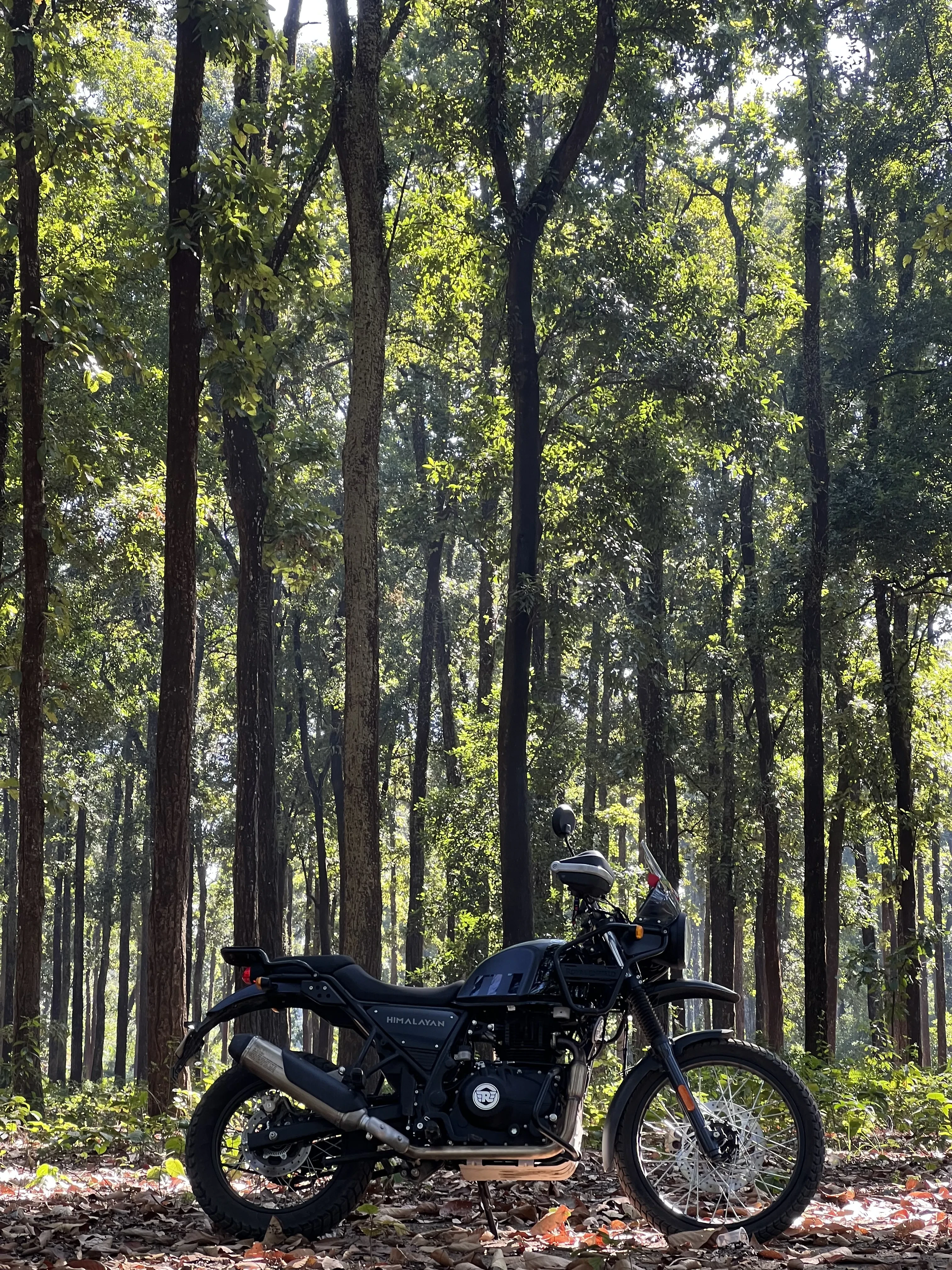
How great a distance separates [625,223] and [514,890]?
927cm

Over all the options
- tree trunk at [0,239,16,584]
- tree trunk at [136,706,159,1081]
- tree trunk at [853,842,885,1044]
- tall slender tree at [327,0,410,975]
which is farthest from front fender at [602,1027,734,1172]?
tree trunk at [136,706,159,1081]

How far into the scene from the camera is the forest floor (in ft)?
14.9

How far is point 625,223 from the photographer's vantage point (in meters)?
16.8

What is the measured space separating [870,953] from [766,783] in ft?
19.5

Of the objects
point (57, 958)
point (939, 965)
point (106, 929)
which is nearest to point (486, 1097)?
point (939, 965)

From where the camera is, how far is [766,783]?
979 inches

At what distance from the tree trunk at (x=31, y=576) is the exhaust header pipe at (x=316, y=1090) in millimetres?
8795

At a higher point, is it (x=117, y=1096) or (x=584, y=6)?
Result: (x=584, y=6)

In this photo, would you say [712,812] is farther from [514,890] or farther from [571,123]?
[571,123]

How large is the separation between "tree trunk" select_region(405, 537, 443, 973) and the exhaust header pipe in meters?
24.1

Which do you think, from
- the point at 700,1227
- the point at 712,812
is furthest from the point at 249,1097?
the point at 712,812

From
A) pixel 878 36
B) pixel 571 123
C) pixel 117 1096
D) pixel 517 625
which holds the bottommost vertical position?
pixel 117 1096

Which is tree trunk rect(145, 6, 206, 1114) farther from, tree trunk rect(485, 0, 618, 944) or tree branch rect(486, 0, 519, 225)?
tree branch rect(486, 0, 519, 225)

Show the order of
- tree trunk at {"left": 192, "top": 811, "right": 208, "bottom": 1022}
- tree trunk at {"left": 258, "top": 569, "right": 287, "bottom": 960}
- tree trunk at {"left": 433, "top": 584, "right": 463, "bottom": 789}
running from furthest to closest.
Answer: tree trunk at {"left": 192, "top": 811, "right": 208, "bottom": 1022} < tree trunk at {"left": 433, "top": 584, "right": 463, "bottom": 789} < tree trunk at {"left": 258, "top": 569, "right": 287, "bottom": 960}
